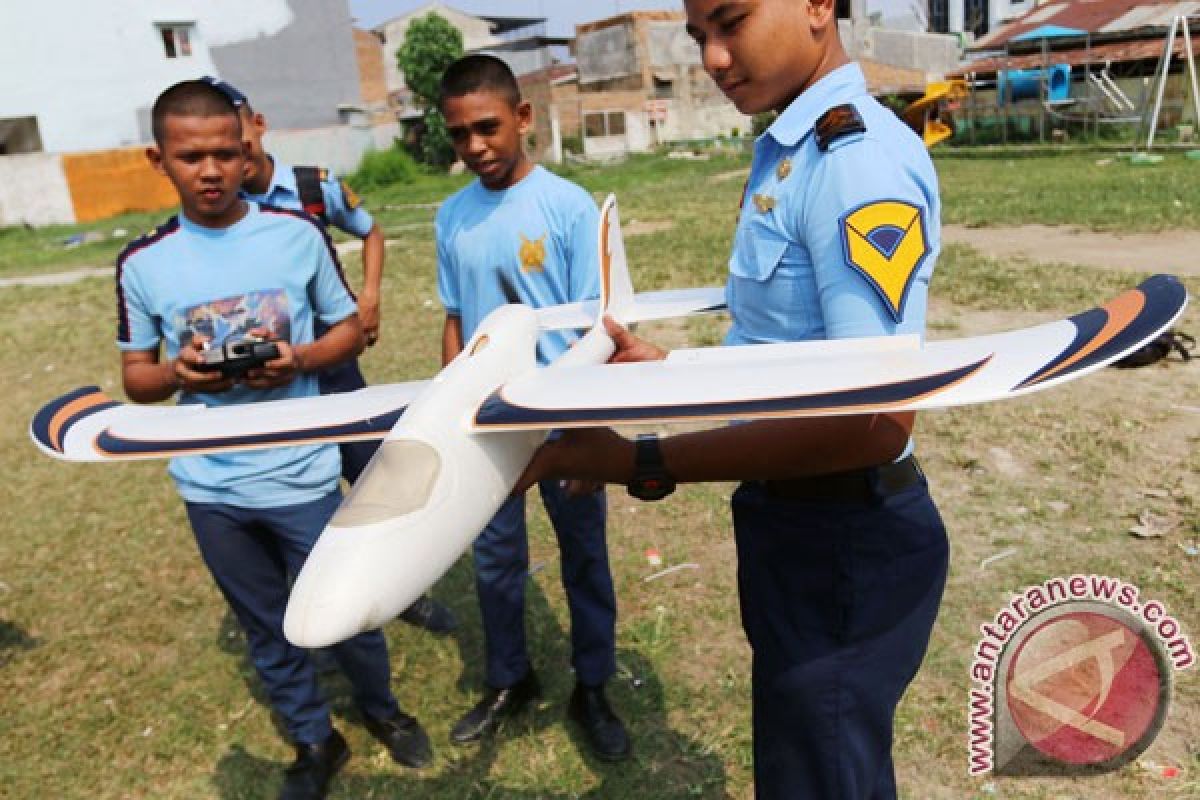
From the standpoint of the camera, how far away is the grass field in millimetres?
3629

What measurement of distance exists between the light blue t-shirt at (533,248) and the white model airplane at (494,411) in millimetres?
1244

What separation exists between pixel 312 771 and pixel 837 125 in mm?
3172

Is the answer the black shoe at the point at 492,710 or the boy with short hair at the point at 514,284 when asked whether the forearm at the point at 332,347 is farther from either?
the black shoe at the point at 492,710

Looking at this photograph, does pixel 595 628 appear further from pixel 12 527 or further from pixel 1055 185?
pixel 1055 185

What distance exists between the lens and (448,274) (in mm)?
3932

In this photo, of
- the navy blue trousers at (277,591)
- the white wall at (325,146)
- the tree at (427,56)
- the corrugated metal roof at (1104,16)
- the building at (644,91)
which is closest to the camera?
the navy blue trousers at (277,591)

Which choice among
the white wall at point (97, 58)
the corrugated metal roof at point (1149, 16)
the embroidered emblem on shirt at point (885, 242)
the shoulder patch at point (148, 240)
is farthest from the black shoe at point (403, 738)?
the white wall at point (97, 58)

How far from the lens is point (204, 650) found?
4.71 metres

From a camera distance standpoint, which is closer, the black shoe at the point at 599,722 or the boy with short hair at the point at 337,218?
the black shoe at the point at 599,722

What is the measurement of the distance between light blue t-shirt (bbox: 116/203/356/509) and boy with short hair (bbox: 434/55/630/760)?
27.9 inches

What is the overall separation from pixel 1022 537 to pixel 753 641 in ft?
10.4

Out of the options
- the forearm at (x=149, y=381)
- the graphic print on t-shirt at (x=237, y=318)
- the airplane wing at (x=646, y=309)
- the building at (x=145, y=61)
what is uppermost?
the building at (x=145, y=61)

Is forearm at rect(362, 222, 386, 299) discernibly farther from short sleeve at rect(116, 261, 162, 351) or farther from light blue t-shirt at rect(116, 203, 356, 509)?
short sleeve at rect(116, 261, 162, 351)

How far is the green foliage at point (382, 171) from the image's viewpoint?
36.3 m
